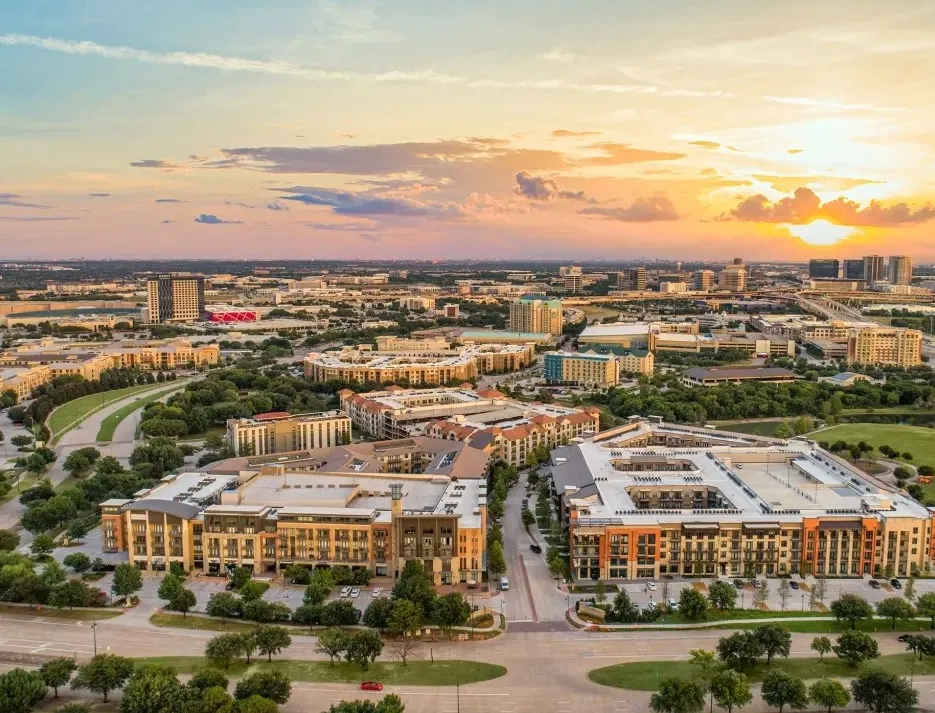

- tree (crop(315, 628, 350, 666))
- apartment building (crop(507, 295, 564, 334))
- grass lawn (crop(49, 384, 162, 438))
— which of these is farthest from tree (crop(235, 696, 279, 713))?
apartment building (crop(507, 295, 564, 334))

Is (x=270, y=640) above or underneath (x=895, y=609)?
underneath

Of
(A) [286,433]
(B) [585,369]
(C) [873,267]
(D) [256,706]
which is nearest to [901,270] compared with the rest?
(C) [873,267]

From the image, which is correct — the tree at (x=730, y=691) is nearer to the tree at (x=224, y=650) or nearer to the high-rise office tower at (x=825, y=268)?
the tree at (x=224, y=650)

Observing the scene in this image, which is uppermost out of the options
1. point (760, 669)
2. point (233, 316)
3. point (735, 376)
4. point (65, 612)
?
point (233, 316)

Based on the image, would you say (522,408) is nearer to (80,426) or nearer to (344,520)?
(344,520)

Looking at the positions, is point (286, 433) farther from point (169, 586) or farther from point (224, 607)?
point (224, 607)

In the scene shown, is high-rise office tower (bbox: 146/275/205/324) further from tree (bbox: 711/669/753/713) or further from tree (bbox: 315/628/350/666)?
tree (bbox: 711/669/753/713)
